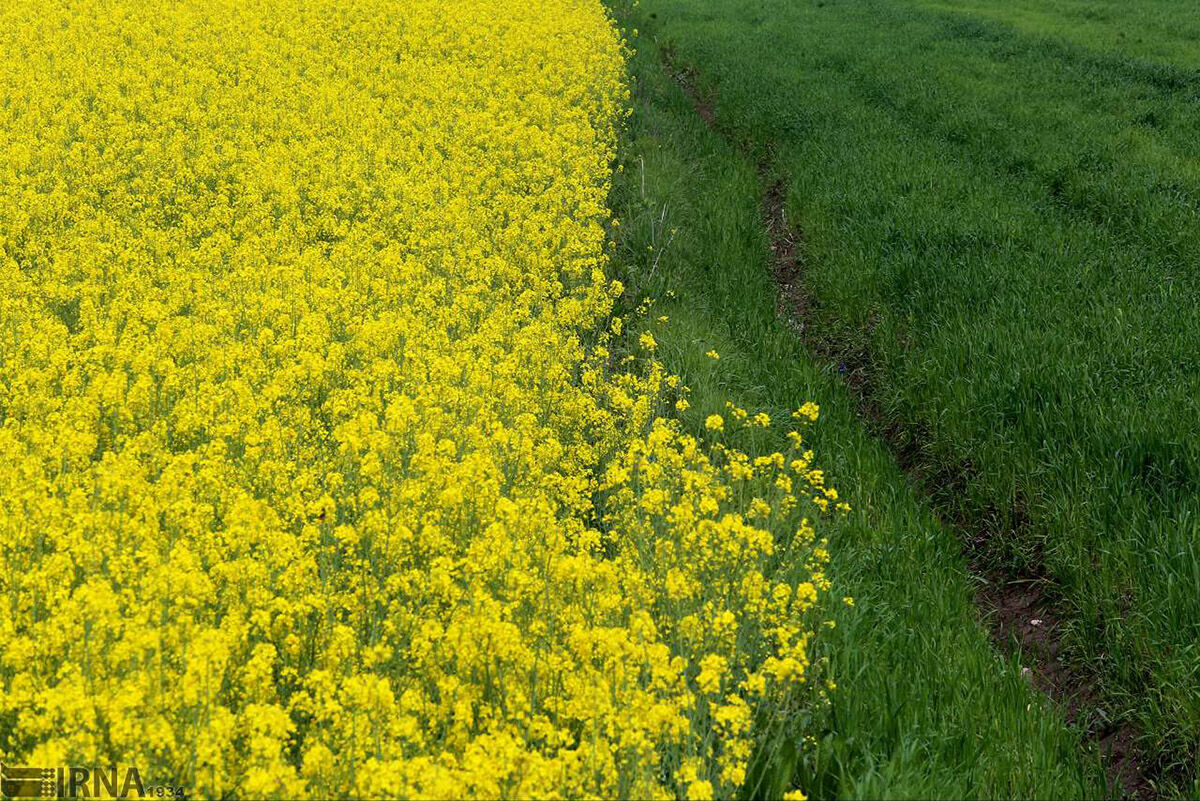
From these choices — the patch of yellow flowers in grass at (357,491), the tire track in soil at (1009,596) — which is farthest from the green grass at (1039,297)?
the patch of yellow flowers in grass at (357,491)

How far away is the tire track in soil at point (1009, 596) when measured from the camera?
402cm

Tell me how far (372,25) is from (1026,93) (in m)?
10.7

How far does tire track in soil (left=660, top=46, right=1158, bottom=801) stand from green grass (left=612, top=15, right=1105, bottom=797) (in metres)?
0.16

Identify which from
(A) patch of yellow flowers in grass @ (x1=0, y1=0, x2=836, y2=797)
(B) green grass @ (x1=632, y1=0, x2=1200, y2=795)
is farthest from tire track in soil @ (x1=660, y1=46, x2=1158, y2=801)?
(A) patch of yellow flowers in grass @ (x1=0, y1=0, x2=836, y2=797)

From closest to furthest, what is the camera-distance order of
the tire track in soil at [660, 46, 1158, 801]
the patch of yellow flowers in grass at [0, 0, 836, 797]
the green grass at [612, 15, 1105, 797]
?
the patch of yellow flowers in grass at [0, 0, 836, 797], the green grass at [612, 15, 1105, 797], the tire track in soil at [660, 46, 1158, 801]

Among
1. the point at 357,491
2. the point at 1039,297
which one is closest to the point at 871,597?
the point at 357,491

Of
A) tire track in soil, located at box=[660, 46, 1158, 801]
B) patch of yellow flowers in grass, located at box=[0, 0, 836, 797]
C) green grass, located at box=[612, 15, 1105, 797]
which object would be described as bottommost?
tire track in soil, located at box=[660, 46, 1158, 801]

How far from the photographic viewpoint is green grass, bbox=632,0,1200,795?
177 inches

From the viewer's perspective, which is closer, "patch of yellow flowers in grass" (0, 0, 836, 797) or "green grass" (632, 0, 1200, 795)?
"patch of yellow flowers in grass" (0, 0, 836, 797)

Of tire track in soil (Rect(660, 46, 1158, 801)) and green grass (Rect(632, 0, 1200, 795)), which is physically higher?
green grass (Rect(632, 0, 1200, 795))

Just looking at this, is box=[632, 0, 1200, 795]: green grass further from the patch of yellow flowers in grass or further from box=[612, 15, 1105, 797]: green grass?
the patch of yellow flowers in grass

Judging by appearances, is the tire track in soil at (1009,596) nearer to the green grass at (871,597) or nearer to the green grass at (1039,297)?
the green grass at (1039,297)

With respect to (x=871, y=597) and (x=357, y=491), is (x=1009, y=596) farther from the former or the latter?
(x=357, y=491)

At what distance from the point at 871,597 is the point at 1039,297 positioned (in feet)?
12.4
